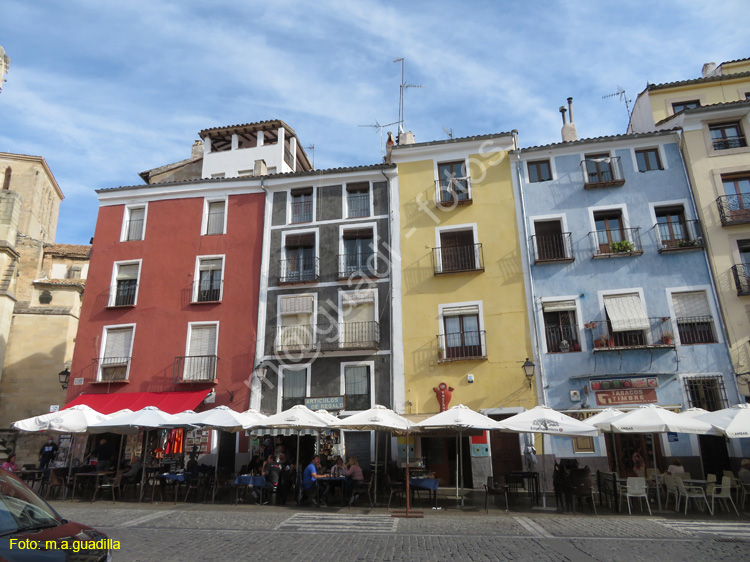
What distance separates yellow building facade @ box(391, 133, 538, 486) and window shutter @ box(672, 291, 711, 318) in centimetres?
540

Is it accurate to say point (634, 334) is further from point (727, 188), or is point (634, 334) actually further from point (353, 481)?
point (353, 481)

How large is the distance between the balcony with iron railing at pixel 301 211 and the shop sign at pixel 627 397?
13824 mm

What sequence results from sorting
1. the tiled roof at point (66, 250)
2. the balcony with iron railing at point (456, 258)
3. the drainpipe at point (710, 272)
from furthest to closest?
the tiled roof at point (66, 250), the balcony with iron railing at point (456, 258), the drainpipe at point (710, 272)

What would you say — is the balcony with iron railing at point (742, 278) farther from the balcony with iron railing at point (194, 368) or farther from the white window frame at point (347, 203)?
the balcony with iron railing at point (194, 368)

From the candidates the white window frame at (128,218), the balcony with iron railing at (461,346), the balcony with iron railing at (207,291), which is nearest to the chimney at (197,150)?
the white window frame at (128,218)

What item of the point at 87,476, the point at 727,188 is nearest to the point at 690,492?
the point at 727,188

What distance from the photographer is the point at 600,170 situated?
21734mm

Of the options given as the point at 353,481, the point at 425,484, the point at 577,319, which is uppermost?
the point at 577,319

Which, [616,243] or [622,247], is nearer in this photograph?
[622,247]

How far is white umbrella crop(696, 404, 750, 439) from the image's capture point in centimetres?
1321

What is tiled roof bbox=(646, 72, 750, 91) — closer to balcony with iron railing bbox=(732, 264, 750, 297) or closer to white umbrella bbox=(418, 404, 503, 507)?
balcony with iron railing bbox=(732, 264, 750, 297)

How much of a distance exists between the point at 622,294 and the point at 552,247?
314 centimetres

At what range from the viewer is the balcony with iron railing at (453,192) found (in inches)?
877

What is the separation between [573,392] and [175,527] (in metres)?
13.7
